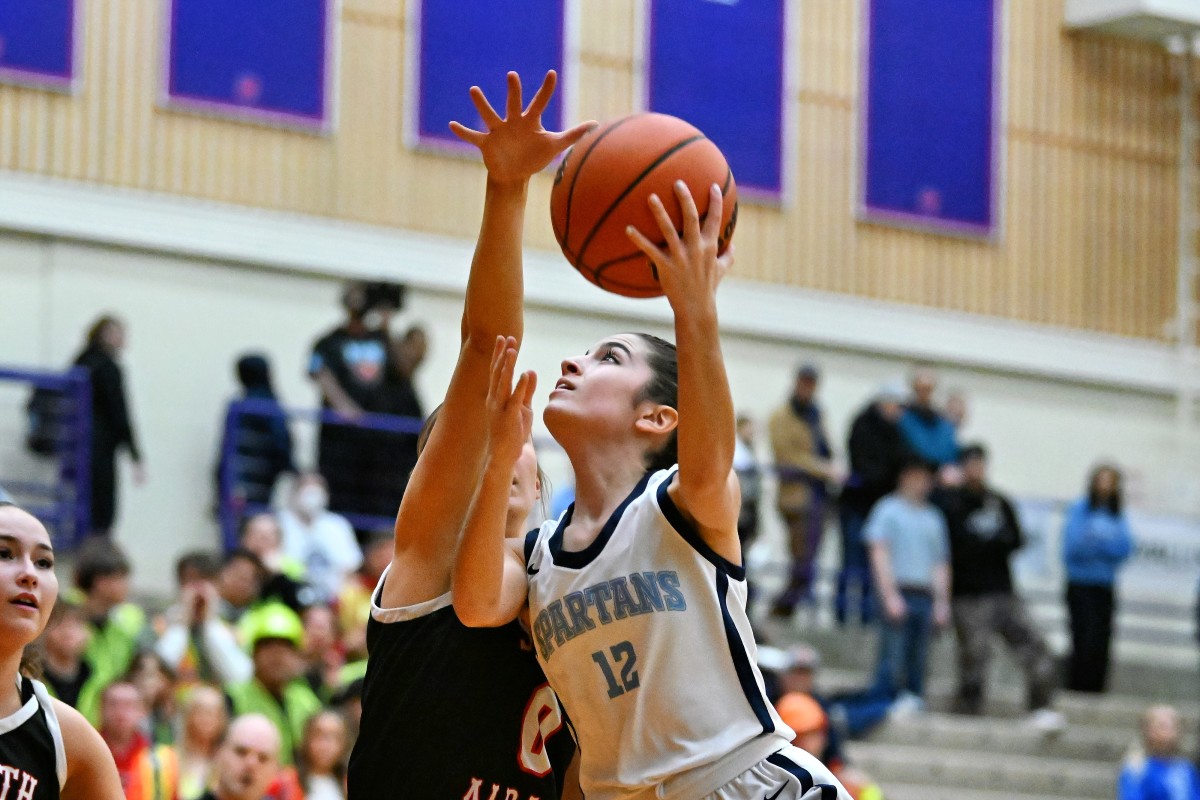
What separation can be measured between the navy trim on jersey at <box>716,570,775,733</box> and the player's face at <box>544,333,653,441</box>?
462 mm

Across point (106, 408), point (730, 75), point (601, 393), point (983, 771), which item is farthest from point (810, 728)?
point (730, 75)

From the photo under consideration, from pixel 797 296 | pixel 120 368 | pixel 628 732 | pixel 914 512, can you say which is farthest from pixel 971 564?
pixel 628 732

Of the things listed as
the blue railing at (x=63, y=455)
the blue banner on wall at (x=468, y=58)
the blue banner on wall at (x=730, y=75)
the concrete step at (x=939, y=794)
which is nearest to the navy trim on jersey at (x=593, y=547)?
the blue railing at (x=63, y=455)

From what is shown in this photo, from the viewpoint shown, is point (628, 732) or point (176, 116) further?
point (176, 116)

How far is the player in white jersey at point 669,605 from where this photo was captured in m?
4.11

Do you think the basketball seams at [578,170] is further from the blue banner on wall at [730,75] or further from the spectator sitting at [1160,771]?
the blue banner on wall at [730,75]

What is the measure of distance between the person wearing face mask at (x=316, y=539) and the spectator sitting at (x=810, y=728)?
2.87m

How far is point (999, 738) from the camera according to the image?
1343 cm

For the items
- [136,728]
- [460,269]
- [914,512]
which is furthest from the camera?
[460,269]

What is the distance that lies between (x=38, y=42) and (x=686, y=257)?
11.1 m

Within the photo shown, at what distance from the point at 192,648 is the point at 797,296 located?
8447mm

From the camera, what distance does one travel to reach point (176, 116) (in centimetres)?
1473

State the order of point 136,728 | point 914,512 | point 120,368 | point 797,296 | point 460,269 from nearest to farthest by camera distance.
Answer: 1. point 136,728
2. point 120,368
3. point 914,512
4. point 460,269
5. point 797,296

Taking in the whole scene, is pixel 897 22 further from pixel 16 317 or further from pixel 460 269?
pixel 16 317
